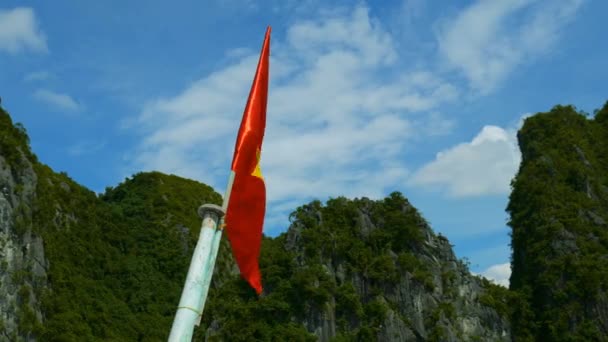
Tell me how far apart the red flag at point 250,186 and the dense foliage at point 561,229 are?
26339 millimetres

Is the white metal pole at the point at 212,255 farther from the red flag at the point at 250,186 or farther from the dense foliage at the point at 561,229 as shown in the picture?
the dense foliage at the point at 561,229

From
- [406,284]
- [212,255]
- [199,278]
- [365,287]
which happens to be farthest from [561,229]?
[199,278]

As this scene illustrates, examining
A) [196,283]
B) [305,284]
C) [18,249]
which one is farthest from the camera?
[18,249]

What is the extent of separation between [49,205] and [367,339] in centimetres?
1775

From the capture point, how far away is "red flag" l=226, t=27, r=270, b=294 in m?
4.83

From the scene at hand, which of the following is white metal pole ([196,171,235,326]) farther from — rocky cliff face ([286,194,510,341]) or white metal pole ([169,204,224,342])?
rocky cliff face ([286,194,510,341])

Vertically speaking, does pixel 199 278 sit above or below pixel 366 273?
below

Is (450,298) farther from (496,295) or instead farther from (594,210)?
(594,210)

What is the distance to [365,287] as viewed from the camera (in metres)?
27.7

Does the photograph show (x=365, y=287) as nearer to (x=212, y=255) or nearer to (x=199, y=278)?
(x=212, y=255)

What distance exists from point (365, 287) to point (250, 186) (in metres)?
23.5

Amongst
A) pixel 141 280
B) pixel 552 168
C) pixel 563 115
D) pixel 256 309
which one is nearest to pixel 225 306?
pixel 256 309

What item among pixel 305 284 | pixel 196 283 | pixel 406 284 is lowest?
pixel 196 283

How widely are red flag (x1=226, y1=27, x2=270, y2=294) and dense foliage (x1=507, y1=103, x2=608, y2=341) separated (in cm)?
2634
